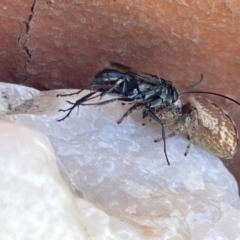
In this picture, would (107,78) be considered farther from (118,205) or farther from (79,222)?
(79,222)

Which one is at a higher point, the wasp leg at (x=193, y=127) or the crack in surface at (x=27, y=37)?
the crack in surface at (x=27, y=37)

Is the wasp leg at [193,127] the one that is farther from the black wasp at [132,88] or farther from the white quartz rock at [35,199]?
the white quartz rock at [35,199]

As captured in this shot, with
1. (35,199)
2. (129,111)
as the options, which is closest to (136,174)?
(129,111)

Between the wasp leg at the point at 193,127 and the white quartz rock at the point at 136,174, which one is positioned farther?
the wasp leg at the point at 193,127

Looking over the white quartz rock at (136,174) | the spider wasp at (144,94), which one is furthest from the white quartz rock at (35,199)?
the spider wasp at (144,94)

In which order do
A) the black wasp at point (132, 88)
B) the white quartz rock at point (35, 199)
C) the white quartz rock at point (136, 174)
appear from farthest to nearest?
the black wasp at point (132, 88) → the white quartz rock at point (136, 174) → the white quartz rock at point (35, 199)

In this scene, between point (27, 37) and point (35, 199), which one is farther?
point (27, 37)

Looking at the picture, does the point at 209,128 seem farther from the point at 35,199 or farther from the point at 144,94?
the point at 35,199

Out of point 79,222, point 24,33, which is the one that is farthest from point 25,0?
point 79,222
